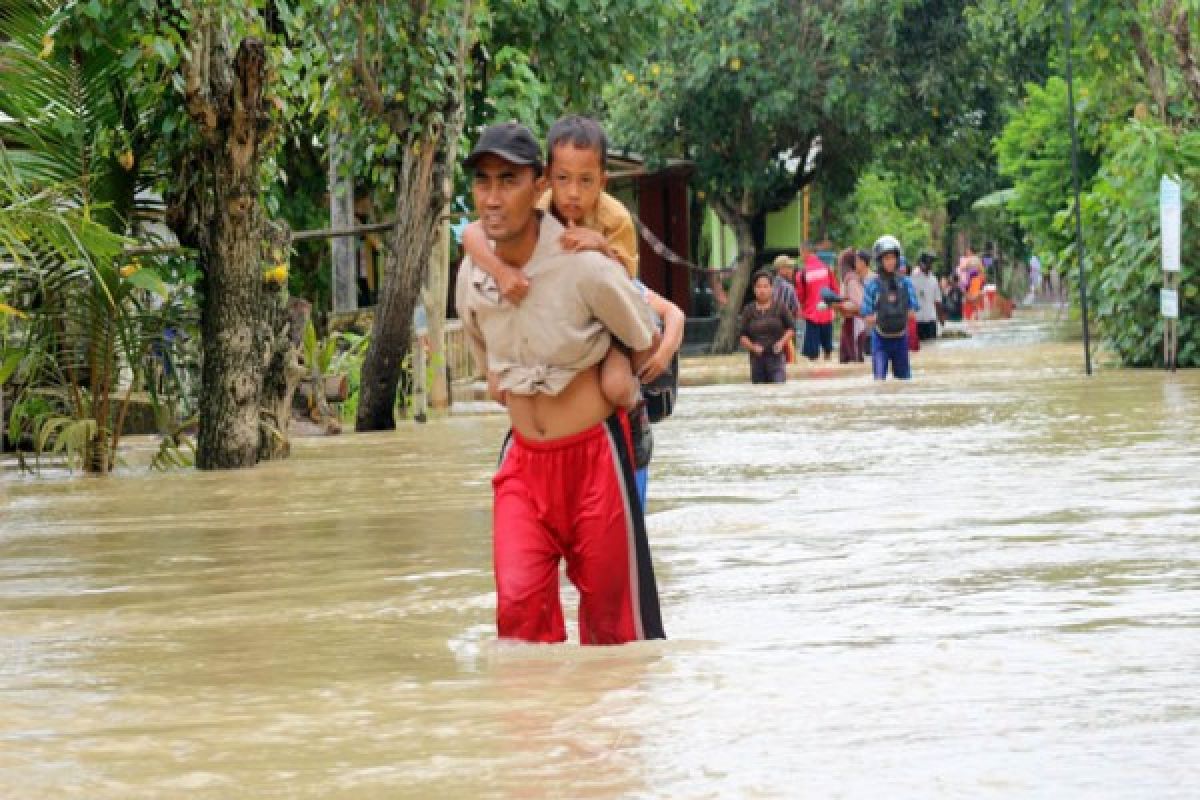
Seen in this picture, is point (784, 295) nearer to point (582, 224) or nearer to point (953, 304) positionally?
point (582, 224)

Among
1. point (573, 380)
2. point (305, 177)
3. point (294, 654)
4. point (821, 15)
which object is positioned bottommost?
point (294, 654)

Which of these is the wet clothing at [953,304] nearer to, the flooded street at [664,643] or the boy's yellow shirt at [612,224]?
the flooded street at [664,643]

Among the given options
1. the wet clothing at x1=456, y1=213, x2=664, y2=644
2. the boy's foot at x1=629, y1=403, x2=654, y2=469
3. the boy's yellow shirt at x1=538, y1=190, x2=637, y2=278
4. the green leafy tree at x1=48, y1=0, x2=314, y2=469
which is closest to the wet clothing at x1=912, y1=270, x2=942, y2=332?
the green leafy tree at x1=48, y1=0, x2=314, y2=469

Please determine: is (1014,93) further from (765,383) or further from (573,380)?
(573,380)

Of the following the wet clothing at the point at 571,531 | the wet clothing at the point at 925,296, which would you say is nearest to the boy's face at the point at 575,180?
the wet clothing at the point at 571,531

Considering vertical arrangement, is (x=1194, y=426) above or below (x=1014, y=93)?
below

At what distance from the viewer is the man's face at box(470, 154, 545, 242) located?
23.4ft

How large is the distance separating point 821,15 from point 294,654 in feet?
113

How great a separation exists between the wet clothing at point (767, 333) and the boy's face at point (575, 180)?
20.0 metres

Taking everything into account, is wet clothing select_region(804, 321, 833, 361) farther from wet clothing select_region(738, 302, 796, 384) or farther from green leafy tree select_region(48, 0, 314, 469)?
green leafy tree select_region(48, 0, 314, 469)

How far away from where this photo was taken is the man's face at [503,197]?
23.4 feet

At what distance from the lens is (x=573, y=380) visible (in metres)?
7.17

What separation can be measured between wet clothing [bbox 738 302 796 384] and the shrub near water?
12.2 feet

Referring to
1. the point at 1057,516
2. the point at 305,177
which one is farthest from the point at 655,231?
the point at 1057,516
